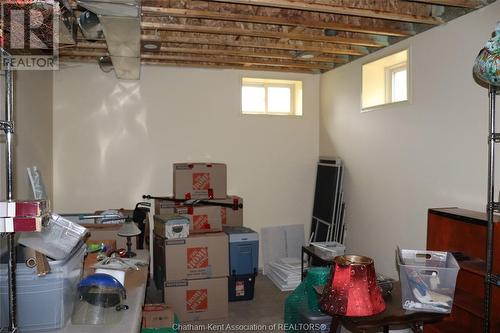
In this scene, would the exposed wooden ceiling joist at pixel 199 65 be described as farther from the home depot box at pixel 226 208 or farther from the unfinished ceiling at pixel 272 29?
the home depot box at pixel 226 208

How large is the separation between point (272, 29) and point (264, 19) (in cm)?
37

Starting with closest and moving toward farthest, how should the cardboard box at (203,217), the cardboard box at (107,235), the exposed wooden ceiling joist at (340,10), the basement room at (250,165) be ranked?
1. the basement room at (250,165)
2. the exposed wooden ceiling joist at (340,10)
3. the cardboard box at (107,235)
4. the cardboard box at (203,217)

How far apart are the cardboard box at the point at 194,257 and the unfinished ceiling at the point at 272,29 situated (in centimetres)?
188

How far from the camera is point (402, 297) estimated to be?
6.40 ft

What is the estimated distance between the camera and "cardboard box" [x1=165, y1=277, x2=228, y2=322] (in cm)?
367

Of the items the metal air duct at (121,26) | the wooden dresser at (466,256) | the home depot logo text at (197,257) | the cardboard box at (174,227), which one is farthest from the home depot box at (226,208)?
the wooden dresser at (466,256)

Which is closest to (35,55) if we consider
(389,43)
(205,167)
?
(205,167)

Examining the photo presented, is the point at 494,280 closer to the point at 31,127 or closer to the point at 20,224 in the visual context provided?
the point at 20,224

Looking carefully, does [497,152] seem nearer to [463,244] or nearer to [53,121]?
[463,244]

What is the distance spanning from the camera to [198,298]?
146 inches

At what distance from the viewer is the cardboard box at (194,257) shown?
3695mm

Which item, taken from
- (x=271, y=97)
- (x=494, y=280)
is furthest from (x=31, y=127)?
(x=494, y=280)

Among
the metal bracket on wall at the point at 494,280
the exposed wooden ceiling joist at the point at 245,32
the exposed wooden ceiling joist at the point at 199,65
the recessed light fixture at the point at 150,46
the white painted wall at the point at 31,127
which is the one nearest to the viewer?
the metal bracket on wall at the point at 494,280

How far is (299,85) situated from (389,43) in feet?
5.47
